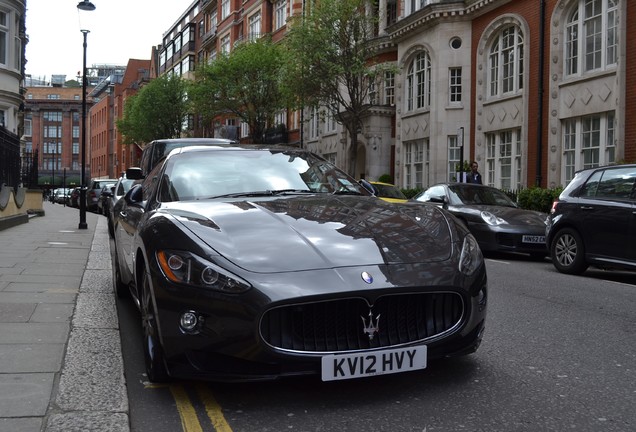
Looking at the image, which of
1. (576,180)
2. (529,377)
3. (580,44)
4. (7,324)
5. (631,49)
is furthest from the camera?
(580,44)

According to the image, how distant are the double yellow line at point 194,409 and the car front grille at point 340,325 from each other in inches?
19.1

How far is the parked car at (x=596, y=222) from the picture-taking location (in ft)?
29.2

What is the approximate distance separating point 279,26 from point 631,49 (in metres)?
31.3

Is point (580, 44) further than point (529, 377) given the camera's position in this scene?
Yes

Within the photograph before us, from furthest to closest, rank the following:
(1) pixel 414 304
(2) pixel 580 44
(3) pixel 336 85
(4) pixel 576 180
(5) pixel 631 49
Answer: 1. (3) pixel 336 85
2. (2) pixel 580 44
3. (5) pixel 631 49
4. (4) pixel 576 180
5. (1) pixel 414 304

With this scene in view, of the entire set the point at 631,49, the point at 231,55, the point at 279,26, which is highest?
the point at 279,26

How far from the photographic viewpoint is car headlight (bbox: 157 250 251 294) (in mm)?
3365

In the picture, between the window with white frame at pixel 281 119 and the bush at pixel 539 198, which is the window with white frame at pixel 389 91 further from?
the window with white frame at pixel 281 119

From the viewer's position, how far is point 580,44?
20297 mm

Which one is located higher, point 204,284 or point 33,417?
point 204,284

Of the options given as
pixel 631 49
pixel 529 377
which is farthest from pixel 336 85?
pixel 529 377

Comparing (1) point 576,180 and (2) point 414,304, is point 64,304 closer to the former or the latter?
(2) point 414,304

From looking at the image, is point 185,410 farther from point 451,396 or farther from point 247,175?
point 247,175

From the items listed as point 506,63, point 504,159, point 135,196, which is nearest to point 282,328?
point 135,196
